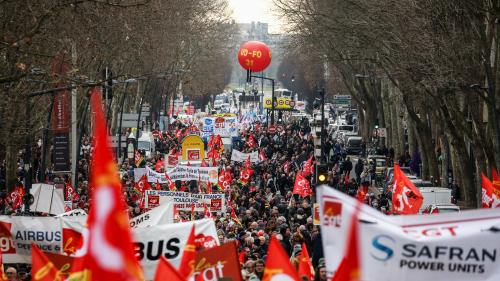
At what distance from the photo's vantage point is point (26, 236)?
46.0 feet

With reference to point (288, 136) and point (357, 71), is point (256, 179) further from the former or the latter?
point (288, 136)

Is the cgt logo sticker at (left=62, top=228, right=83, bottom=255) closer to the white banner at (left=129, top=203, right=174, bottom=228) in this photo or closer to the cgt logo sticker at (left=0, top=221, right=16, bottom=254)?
the cgt logo sticker at (left=0, top=221, right=16, bottom=254)

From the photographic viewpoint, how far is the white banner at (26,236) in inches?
548

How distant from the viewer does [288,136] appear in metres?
72.1

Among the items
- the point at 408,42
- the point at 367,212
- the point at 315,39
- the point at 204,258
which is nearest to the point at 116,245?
the point at 367,212

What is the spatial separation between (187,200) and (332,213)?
18592 millimetres

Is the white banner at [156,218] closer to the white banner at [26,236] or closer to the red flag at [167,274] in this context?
the white banner at [26,236]

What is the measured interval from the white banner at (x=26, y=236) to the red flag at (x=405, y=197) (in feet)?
25.9

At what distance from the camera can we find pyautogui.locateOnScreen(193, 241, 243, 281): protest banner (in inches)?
461

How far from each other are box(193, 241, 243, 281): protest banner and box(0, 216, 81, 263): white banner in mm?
2518

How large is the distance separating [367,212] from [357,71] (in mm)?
56145

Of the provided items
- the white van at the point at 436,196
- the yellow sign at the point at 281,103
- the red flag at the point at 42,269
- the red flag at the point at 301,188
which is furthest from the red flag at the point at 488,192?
the yellow sign at the point at 281,103

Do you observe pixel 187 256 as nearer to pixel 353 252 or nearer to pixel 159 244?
pixel 159 244

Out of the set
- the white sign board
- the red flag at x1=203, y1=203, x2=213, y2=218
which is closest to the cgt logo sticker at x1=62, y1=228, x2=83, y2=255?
the white sign board
